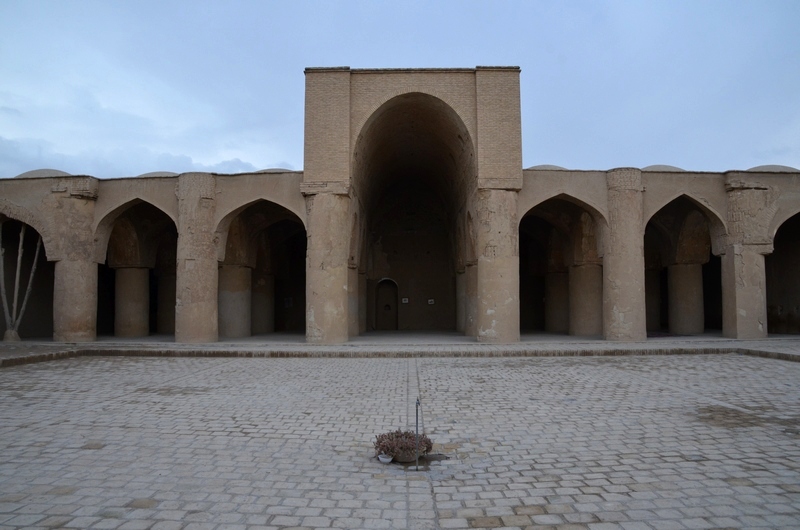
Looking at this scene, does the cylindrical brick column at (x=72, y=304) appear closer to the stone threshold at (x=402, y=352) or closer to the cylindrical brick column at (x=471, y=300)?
the stone threshold at (x=402, y=352)

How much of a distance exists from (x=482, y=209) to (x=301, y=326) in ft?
42.5

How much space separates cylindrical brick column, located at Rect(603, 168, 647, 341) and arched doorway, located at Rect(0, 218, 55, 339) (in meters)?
17.9

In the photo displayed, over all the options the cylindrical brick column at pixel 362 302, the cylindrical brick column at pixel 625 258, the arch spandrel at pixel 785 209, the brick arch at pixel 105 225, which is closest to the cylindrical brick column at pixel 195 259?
the brick arch at pixel 105 225

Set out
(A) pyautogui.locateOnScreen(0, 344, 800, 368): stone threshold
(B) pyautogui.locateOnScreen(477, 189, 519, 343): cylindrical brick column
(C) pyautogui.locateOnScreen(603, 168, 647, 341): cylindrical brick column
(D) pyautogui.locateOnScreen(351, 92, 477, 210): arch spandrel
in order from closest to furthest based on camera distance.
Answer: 1. (A) pyautogui.locateOnScreen(0, 344, 800, 368): stone threshold
2. (B) pyautogui.locateOnScreen(477, 189, 519, 343): cylindrical brick column
3. (C) pyautogui.locateOnScreen(603, 168, 647, 341): cylindrical brick column
4. (D) pyautogui.locateOnScreen(351, 92, 477, 210): arch spandrel

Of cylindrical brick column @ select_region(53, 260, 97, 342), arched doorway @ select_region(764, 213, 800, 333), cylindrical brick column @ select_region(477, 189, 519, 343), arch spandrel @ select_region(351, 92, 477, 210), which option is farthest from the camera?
arched doorway @ select_region(764, 213, 800, 333)

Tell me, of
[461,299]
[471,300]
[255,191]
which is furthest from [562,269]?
[255,191]

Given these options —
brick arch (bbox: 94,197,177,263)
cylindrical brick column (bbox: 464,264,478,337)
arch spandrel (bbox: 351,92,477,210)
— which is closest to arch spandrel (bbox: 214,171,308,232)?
brick arch (bbox: 94,197,177,263)

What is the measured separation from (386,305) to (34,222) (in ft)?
46.6

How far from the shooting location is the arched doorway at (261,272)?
18.1 m

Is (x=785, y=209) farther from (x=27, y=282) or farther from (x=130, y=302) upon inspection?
(x=27, y=282)

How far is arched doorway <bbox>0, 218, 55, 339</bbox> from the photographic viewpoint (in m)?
17.4

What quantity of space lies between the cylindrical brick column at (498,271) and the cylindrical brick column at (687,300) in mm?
6956

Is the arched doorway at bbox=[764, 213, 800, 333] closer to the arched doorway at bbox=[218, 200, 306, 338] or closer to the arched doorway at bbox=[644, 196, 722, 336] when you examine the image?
the arched doorway at bbox=[644, 196, 722, 336]

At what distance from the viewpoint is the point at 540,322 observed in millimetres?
24234
